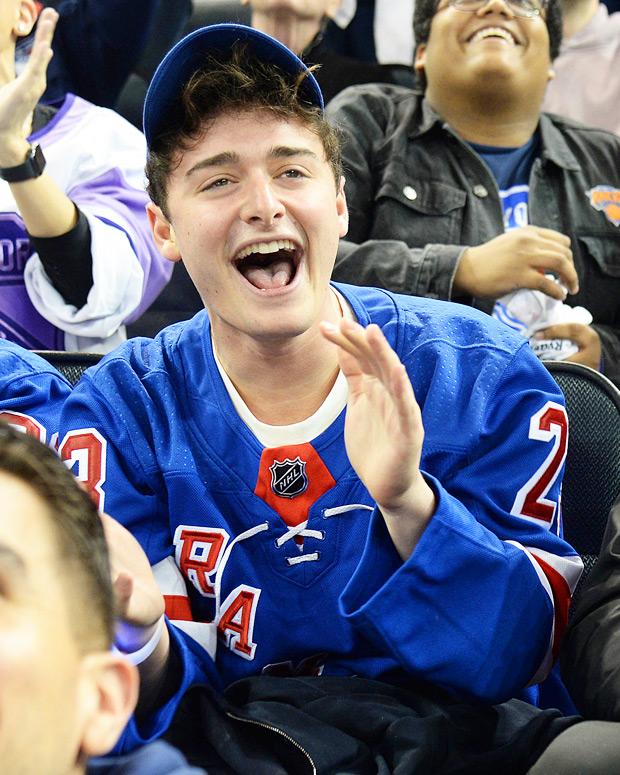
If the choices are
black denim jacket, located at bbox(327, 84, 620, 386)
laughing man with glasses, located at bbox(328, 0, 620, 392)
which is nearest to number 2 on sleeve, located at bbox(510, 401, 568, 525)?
laughing man with glasses, located at bbox(328, 0, 620, 392)

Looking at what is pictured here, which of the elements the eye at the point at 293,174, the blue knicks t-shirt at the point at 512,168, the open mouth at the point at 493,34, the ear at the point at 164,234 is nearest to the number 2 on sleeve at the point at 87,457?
the ear at the point at 164,234

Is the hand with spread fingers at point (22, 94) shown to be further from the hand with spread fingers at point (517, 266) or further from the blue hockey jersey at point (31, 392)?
the hand with spread fingers at point (517, 266)

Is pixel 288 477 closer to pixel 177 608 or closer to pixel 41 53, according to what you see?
pixel 177 608

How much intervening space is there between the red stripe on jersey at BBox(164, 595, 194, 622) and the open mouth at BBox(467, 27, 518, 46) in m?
1.15

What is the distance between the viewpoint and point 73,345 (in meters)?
1.52

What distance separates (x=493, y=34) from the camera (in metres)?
1.75

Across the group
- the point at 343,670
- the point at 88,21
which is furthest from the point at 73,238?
the point at 343,670

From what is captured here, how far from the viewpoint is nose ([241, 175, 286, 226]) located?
1.02 m

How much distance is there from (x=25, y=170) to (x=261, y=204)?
1.73ft

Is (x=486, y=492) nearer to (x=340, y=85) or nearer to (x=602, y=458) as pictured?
(x=602, y=458)

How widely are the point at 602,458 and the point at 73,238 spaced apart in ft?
2.56

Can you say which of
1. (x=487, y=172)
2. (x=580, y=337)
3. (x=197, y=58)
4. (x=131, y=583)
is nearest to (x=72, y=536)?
(x=131, y=583)

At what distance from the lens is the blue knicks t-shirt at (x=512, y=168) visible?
1747 mm

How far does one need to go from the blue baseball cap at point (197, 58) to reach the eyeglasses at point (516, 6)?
32.1 inches
